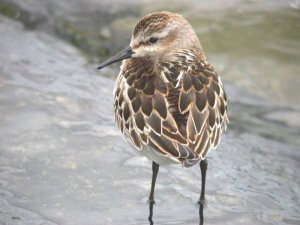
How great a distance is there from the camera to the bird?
5789 mm

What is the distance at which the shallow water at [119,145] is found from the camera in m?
6.45

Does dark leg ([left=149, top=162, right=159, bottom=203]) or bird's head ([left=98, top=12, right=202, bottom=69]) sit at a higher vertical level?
bird's head ([left=98, top=12, right=202, bottom=69])

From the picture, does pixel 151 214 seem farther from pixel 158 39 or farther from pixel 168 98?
pixel 158 39

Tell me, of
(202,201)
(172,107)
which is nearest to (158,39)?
(172,107)

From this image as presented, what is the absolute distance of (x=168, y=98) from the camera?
604 centimetres

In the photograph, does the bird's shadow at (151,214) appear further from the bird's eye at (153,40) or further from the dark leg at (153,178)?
the bird's eye at (153,40)

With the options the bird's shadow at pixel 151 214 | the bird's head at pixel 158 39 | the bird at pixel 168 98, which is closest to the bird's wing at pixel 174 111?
the bird at pixel 168 98

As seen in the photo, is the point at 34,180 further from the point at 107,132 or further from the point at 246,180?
the point at 246,180

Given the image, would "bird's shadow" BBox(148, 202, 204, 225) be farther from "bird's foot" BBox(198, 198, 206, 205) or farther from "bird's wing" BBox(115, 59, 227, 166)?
"bird's wing" BBox(115, 59, 227, 166)

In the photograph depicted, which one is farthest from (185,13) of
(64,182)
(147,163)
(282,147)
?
(64,182)

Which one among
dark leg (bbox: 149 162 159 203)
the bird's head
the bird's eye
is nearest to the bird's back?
the bird's head

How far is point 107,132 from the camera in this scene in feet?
25.9

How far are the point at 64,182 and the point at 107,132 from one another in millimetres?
1238

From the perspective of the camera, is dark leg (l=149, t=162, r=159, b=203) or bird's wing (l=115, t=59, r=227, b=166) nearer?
bird's wing (l=115, t=59, r=227, b=166)
